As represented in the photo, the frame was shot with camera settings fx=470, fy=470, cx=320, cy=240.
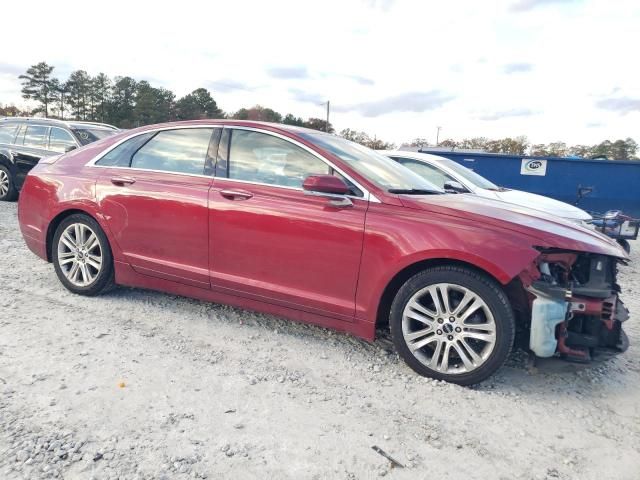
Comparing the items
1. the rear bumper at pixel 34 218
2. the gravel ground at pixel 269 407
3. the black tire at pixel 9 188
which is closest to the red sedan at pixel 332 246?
the rear bumper at pixel 34 218

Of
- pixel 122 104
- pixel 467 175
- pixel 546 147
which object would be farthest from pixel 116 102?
pixel 467 175

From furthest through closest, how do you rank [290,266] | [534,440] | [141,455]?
[290,266] < [534,440] < [141,455]

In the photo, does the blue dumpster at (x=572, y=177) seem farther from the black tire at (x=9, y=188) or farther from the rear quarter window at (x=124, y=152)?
the black tire at (x=9, y=188)

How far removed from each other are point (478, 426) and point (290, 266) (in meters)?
1.54

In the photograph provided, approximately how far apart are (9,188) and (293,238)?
8.59 metres

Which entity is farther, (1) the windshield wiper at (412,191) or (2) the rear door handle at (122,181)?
(2) the rear door handle at (122,181)

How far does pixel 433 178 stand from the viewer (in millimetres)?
6832

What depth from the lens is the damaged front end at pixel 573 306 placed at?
111 inches

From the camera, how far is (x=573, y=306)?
9.41ft

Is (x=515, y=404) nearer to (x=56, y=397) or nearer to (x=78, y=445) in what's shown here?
(x=78, y=445)

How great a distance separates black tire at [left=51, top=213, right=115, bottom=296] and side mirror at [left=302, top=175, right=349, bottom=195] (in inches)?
79.3

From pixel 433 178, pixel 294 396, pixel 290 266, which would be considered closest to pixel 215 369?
pixel 294 396

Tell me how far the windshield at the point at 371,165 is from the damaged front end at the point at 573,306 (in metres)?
1.07

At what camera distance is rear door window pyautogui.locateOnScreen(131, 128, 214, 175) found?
3771 millimetres
